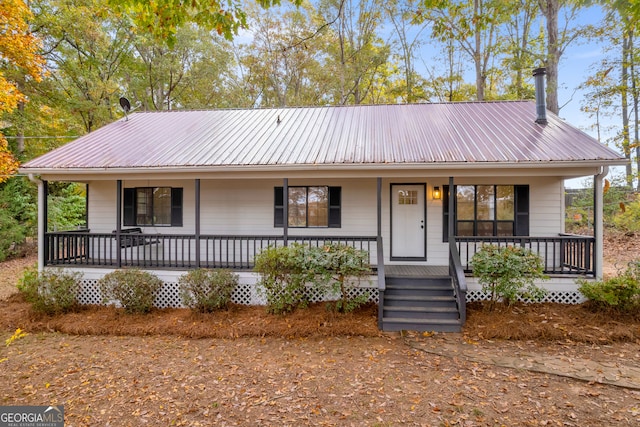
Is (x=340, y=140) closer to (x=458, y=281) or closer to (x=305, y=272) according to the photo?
(x=305, y=272)

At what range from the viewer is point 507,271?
6.35m

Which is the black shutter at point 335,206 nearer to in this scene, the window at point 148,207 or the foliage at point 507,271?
the foliage at point 507,271

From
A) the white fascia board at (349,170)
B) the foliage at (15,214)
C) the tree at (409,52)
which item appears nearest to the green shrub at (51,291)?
the white fascia board at (349,170)

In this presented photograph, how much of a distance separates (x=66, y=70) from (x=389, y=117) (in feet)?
57.9

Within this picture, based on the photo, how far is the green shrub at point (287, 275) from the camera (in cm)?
669

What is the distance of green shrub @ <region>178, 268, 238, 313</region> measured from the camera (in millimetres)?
6988

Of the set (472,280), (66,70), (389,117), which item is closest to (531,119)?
(389,117)

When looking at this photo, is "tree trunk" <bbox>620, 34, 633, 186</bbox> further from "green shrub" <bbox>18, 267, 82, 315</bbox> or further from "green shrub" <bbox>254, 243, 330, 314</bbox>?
"green shrub" <bbox>18, 267, 82, 315</bbox>

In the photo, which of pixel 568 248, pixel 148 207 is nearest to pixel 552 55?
pixel 568 248

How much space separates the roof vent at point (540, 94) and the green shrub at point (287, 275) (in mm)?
7489

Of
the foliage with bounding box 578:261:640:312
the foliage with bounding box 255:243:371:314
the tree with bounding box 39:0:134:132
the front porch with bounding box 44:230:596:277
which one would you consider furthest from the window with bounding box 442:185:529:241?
the tree with bounding box 39:0:134:132

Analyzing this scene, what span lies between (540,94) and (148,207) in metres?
11.8

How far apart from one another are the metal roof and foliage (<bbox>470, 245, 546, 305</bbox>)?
6.31 ft

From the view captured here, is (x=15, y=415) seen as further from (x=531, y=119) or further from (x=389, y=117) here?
(x=531, y=119)
